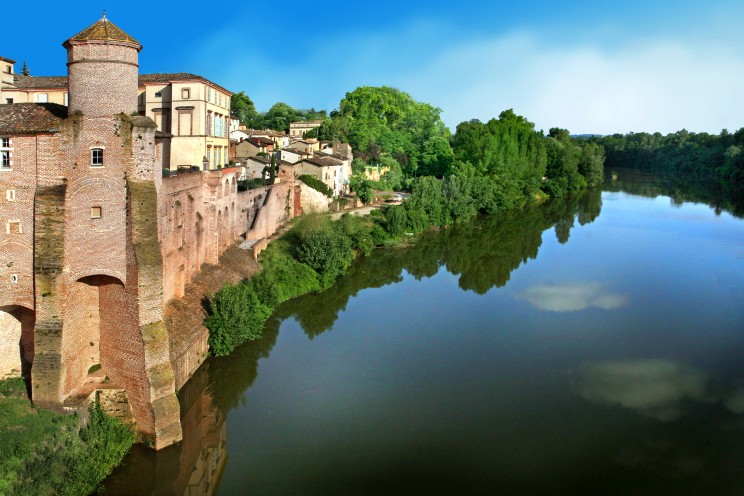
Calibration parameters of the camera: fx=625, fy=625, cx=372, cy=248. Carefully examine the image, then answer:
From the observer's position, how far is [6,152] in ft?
45.0

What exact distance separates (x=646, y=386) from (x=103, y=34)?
16611 mm

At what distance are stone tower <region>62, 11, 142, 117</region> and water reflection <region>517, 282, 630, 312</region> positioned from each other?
17.6 metres

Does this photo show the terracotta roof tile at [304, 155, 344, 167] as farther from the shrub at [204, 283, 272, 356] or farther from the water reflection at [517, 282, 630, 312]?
the shrub at [204, 283, 272, 356]

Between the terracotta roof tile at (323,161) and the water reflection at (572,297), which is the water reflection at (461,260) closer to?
the water reflection at (572,297)

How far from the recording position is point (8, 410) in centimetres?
1273

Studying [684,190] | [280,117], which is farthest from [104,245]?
[684,190]

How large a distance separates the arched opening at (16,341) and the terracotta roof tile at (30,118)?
394 cm

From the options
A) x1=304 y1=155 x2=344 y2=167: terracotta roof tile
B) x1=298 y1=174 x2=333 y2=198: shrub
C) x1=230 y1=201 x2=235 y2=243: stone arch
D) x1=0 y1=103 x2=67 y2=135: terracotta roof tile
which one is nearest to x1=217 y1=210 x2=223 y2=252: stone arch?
x1=230 y1=201 x2=235 y2=243: stone arch

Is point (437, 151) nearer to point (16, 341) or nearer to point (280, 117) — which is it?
point (280, 117)

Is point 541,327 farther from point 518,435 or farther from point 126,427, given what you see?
point 126,427

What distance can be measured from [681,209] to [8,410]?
6026cm

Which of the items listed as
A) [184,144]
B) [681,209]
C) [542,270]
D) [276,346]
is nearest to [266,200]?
[184,144]

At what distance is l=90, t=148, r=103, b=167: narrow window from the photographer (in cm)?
1388

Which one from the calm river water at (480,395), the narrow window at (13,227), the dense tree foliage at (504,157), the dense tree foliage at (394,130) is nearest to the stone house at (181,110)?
the calm river water at (480,395)
